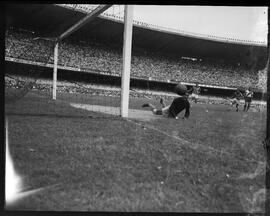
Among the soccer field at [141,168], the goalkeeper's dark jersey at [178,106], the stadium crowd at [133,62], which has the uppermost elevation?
the stadium crowd at [133,62]

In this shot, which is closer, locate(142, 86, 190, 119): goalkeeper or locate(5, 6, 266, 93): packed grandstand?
locate(142, 86, 190, 119): goalkeeper

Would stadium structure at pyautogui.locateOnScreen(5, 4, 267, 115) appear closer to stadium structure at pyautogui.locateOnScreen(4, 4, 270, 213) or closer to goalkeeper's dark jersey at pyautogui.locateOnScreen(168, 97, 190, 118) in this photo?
goalkeeper's dark jersey at pyautogui.locateOnScreen(168, 97, 190, 118)

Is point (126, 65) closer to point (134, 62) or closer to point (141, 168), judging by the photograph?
point (141, 168)

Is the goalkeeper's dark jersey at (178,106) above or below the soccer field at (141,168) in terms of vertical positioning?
above

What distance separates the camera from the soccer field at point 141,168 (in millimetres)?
2207

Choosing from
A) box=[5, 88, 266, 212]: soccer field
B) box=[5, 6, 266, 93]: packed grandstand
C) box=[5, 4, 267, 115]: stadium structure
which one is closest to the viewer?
box=[5, 88, 266, 212]: soccer field

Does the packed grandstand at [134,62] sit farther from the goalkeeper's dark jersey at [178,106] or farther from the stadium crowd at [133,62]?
the goalkeeper's dark jersey at [178,106]

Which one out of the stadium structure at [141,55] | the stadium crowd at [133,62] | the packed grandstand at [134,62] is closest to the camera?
the stadium structure at [141,55]

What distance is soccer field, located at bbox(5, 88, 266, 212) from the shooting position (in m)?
2.21

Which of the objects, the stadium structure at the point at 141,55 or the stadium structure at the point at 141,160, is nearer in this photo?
the stadium structure at the point at 141,160

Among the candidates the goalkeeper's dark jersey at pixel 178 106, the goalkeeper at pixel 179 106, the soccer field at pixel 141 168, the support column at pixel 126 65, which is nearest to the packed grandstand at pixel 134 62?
the support column at pixel 126 65

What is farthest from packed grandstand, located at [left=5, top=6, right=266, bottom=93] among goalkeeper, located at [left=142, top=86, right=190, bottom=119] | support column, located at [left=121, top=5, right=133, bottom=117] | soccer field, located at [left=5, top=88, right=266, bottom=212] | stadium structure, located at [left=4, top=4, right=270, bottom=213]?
soccer field, located at [left=5, top=88, right=266, bottom=212]

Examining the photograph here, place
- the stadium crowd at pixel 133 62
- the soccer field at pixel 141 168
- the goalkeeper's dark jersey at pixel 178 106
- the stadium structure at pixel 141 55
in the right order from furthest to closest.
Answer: the stadium crowd at pixel 133 62
the stadium structure at pixel 141 55
the goalkeeper's dark jersey at pixel 178 106
the soccer field at pixel 141 168

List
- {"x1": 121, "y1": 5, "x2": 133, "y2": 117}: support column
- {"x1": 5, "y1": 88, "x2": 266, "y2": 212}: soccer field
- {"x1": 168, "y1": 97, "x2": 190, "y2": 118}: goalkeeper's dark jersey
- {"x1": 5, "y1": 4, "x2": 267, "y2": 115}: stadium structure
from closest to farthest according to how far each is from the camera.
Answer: {"x1": 5, "y1": 88, "x2": 266, "y2": 212}: soccer field < {"x1": 168, "y1": 97, "x2": 190, "y2": 118}: goalkeeper's dark jersey < {"x1": 121, "y1": 5, "x2": 133, "y2": 117}: support column < {"x1": 5, "y1": 4, "x2": 267, "y2": 115}: stadium structure
